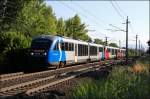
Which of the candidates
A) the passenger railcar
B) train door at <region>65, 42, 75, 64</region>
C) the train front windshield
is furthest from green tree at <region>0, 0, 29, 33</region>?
the train front windshield

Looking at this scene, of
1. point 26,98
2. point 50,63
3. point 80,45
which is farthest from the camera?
point 80,45

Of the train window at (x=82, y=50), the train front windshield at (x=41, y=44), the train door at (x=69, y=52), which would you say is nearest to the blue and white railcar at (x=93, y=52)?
the train window at (x=82, y=50)

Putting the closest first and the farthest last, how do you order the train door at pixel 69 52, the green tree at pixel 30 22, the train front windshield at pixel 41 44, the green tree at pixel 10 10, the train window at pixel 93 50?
the train front windshield at pixel 41 44, the train door at pixel 69 52, the train window at pixel 93 50, the green tree at pixel 30 22, the green tree at pixel 10 10

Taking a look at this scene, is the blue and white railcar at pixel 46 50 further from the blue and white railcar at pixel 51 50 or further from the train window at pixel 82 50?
the train window at pixel 82 50

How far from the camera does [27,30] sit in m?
50.3

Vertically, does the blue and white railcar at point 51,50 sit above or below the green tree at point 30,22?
below

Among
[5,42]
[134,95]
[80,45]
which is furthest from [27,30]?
[134,95]

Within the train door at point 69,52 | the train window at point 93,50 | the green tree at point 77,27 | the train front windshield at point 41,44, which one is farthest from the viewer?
the green tree at point 77,27

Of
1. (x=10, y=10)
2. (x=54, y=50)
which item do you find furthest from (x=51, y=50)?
(x=10, y=10)

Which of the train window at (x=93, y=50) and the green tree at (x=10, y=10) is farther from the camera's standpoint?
the green tree at (x=10, y=10)

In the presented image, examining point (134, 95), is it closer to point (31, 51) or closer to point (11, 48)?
point (31, 51)

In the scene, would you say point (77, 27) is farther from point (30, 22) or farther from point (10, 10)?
point (10, 10)

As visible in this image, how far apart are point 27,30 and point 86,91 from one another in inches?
1570

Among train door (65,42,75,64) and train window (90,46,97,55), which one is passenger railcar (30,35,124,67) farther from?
train window (90,46,97,55)
